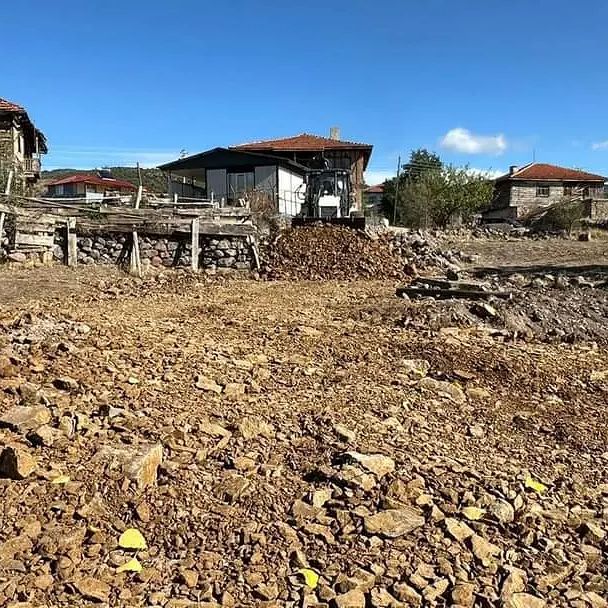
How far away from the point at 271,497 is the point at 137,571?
2.89 ft

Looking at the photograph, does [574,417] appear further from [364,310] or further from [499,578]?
[364,310]

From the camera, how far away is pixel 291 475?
3682 millimetres

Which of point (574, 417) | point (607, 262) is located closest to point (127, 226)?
point (574, 417)

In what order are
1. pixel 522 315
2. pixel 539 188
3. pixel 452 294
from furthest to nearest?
pixel 539 188
pixel 452 294
pixel 522 315

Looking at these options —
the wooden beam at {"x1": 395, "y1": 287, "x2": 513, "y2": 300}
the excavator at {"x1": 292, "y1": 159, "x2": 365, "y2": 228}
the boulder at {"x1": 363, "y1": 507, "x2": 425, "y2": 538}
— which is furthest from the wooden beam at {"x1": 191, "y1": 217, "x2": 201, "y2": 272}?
the boulder at {"x1": 363, "y1": 507, "x2": 425, "y2": 538}

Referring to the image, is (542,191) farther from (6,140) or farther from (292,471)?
(292,471)

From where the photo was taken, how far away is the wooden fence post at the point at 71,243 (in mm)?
A: 13156

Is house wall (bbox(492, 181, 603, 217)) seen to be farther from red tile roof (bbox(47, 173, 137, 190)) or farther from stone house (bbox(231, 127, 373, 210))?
red tile roof (bbox(47, 173, 137, 190))

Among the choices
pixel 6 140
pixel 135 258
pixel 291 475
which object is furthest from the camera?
pixel 6 140

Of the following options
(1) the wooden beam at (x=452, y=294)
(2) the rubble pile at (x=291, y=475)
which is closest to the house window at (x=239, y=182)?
(1) the wooden beam at (x=452, y=294)

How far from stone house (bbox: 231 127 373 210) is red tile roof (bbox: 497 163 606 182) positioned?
15376 mm

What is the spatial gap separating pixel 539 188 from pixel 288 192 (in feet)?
80.0

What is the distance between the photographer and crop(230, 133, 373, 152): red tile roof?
3234 cm

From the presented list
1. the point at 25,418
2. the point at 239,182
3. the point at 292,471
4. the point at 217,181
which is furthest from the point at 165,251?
the point at 217,181
